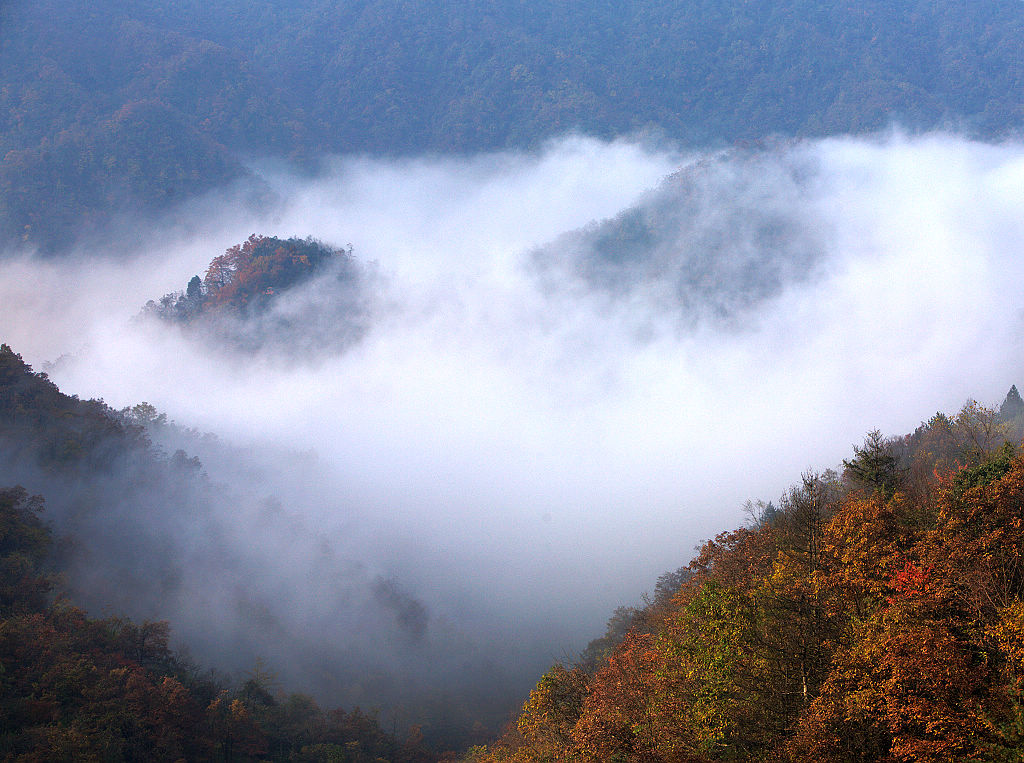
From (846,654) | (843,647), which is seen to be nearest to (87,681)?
(843,647)

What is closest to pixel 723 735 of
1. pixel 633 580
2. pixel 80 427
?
pixel 80 427

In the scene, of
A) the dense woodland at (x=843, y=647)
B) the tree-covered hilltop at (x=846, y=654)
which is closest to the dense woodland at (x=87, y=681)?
the dense woodland at (x=843, y=647)

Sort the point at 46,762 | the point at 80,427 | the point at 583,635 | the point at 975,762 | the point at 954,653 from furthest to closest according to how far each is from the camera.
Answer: the point at 583,635, the point at 80,427, the point at 46,762, the point at 954,653, the point at 975,762

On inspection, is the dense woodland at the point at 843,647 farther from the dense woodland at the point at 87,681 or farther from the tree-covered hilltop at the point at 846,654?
the dense woodland at the point at 87,681

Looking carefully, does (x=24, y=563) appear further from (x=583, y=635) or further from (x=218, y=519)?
(x=583, y=635)

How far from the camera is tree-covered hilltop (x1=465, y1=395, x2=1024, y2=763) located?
750 inches

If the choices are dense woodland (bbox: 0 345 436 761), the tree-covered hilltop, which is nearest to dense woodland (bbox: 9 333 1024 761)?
the tree-covered hilltop

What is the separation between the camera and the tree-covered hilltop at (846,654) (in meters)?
19.1

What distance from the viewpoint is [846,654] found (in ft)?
72.1

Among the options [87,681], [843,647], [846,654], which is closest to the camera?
[846,654]

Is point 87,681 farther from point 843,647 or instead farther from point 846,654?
point 846,654

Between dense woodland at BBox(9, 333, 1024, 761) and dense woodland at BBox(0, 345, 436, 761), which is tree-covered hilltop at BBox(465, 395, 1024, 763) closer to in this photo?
dense woodland at BBox(9, 333, 1024, 761)

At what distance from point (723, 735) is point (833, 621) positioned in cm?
596

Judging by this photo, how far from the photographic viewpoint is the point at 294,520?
611 ft
